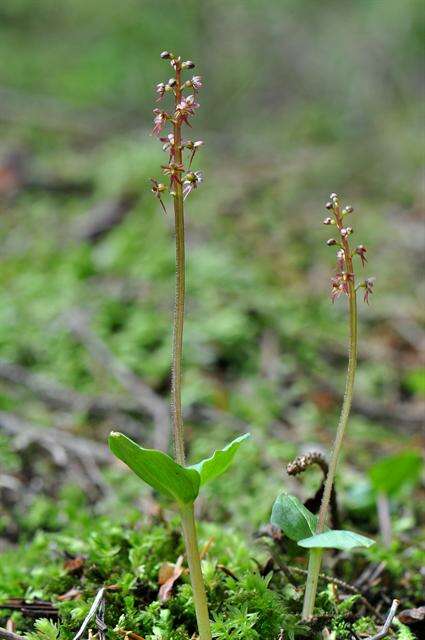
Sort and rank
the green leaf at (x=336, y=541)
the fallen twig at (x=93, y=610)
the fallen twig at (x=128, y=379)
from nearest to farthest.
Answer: the green leaf at (x=336, y=541), the fallen twig at (x=93, y=610), the fallen twig at (x=128, y=379)

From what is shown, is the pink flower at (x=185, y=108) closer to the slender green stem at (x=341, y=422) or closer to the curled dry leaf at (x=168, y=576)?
the slender green stem at (x=341, y=422)

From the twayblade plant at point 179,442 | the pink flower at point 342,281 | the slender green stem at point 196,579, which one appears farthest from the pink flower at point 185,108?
the slender green stem at point 196,579

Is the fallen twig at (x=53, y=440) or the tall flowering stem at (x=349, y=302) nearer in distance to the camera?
the tall flowering stem at (x=349, y=302)

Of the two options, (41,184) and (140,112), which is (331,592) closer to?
(41,184)

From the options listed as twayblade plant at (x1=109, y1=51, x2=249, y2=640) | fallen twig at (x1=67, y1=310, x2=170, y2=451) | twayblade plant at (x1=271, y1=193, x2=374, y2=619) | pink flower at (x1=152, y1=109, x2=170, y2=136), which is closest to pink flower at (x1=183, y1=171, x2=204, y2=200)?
twayblade plant at (x1=109, y1=51, x2=249, y2=640)


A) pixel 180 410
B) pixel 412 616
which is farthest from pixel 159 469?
pixel 412 616

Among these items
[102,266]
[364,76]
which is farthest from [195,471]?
[364,76]
